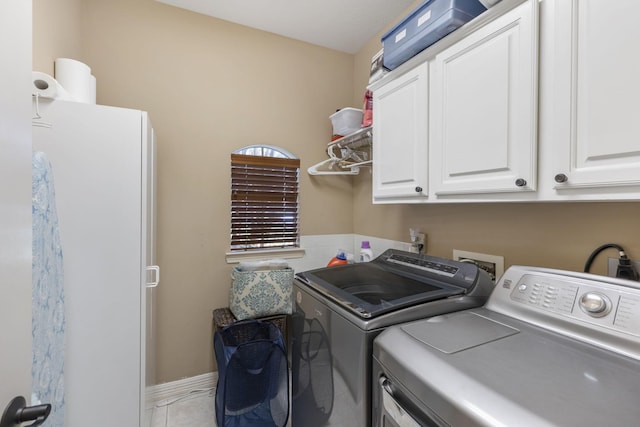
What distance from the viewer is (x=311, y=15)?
2127 mm

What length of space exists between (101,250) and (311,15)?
209cm

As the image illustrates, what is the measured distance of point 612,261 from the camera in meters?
1.02

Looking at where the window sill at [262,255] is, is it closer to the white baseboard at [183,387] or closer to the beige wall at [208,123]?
the beige wall at [208,123]

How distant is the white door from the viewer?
19.7 inches

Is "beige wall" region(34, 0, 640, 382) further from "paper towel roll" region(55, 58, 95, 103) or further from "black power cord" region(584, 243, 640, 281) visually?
"black power cord" region(584, 243, 640, 281)

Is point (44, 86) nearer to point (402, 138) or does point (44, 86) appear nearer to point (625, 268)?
point (402, 138)

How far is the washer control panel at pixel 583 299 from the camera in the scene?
775 mm

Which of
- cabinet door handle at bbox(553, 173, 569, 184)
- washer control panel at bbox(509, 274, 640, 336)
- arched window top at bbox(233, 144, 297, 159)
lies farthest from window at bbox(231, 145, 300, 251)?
cabinet door handle at bbox(553, 173, 569, 184)

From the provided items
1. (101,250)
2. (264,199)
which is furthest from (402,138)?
(101,250)

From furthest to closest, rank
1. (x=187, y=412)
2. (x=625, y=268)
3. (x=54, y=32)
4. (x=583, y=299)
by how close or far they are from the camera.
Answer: (x=187, y=412) → (x=54, y=32) → (x=625, y=268) → (x=583, y=299)

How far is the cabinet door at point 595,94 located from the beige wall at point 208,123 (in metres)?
0.61

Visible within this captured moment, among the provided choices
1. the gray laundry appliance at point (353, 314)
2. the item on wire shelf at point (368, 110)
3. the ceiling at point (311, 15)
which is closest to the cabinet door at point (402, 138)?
the item on wire shelf at point (368, 110)

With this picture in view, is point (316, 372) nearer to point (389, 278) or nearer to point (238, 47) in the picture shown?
point (389, 278)

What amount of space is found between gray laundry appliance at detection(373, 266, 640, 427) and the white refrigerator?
1164 millimetres
